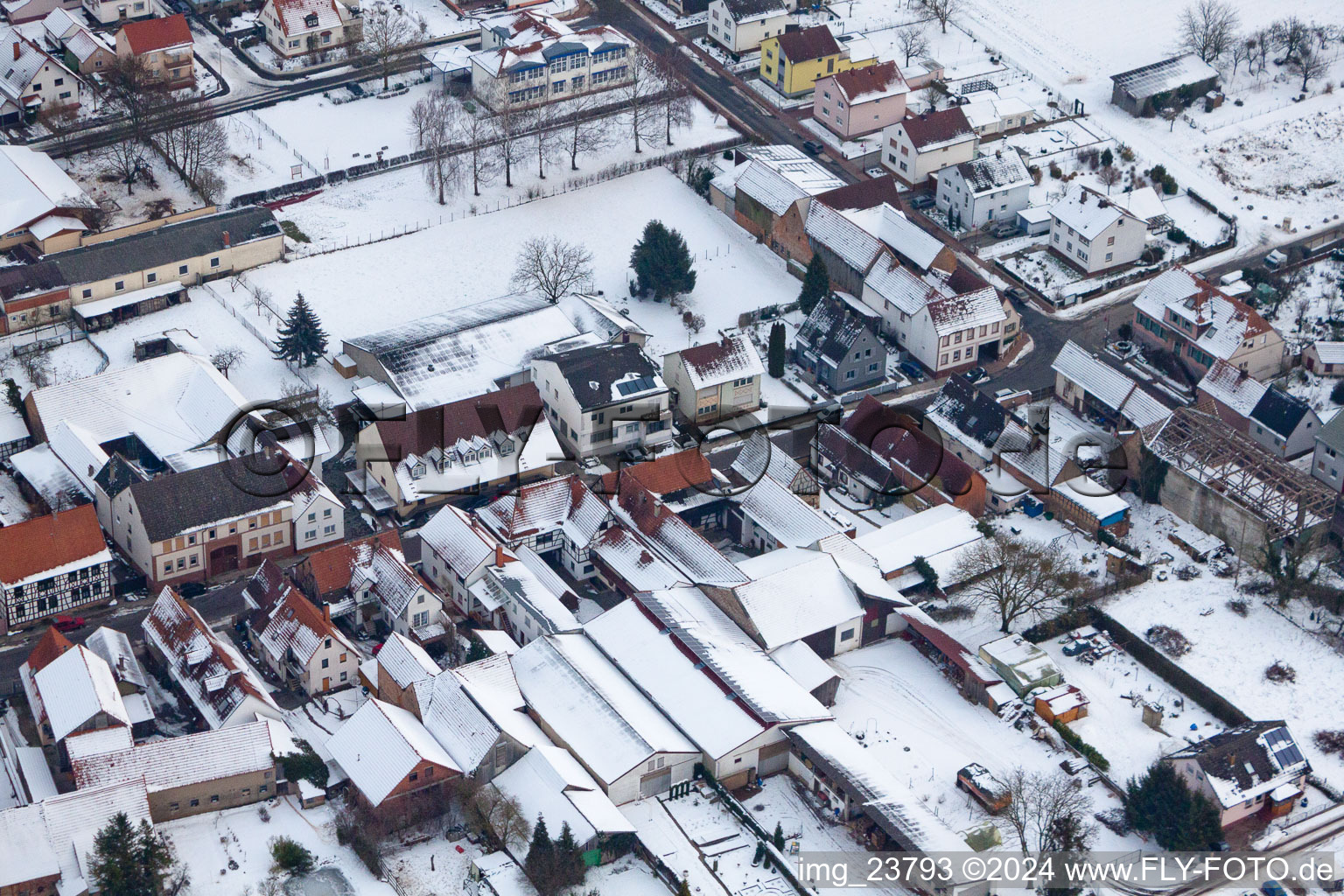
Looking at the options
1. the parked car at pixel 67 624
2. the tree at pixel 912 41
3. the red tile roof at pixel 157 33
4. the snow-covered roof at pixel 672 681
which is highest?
the red tile roof at pixel 157 33

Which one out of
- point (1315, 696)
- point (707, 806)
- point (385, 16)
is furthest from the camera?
point (385, 16)

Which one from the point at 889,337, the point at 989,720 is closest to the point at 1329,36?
the point at 889,337

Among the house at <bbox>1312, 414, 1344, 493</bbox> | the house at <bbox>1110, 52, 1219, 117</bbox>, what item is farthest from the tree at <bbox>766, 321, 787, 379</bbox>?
the house at <bbox>1110, 52, 1219, 117</bbox>

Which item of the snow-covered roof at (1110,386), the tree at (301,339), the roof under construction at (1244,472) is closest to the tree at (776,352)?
the snow-covered roof at (1110,386)

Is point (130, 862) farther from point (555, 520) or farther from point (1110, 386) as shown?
point (1110, 386)

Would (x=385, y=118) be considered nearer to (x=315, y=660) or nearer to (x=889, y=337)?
(x=889, y=337)

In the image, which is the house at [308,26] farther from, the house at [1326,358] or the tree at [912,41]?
the house at [1326,358]

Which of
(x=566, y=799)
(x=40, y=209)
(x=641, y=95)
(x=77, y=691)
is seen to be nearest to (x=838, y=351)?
(x=641, y=95)
